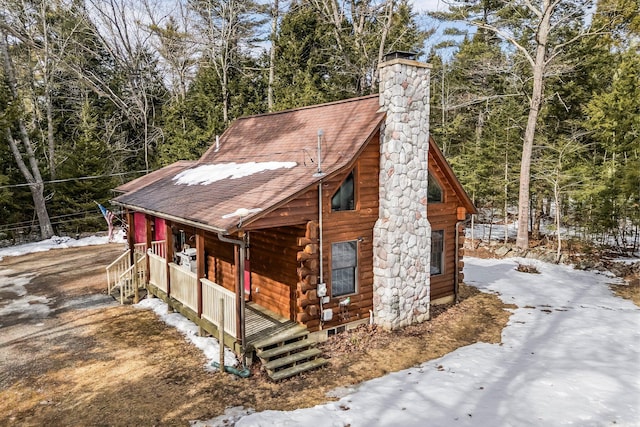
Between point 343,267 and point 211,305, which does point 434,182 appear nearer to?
point 343,267

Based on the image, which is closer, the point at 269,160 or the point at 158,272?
the point at 269,160

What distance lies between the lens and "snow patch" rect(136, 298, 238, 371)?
28.5 ft

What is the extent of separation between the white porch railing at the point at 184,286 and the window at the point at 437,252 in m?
6.48

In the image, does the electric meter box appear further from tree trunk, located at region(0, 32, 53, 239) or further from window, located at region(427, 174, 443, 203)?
tree trunk, located at region(0, 32, 53, 239)

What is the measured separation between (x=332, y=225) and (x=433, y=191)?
3631mm

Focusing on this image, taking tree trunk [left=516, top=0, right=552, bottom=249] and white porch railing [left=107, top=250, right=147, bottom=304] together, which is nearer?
white porch railing [left=107, top=250, right=147, bottom=304]

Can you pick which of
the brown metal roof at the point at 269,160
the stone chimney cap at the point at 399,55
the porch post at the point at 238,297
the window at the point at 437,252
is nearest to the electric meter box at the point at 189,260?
the brown metal roof at the point at 269,160

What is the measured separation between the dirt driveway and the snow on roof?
4.19 m

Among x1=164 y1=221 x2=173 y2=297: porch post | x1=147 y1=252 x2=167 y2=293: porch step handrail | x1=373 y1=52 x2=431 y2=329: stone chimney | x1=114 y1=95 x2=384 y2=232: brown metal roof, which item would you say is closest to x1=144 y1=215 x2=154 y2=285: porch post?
x1=147 y1=252 x2=167 y2=293: porch step handrail

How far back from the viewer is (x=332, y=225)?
9.32m

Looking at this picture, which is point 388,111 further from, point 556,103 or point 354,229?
point 556,103

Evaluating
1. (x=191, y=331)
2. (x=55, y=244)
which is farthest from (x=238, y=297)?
(x=55, y=244)

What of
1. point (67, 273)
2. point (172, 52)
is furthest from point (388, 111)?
point (172, 52)

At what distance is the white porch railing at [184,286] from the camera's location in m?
9.98
